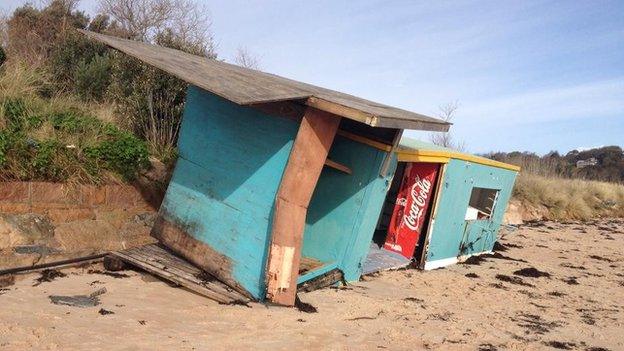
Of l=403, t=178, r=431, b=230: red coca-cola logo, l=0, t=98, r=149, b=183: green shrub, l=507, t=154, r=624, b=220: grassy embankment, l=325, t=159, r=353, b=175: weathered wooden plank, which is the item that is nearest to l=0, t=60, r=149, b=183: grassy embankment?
l=0, t=98, r=149, b=183: green shrub

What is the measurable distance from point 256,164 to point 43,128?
3.01 metres

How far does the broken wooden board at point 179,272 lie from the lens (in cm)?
559

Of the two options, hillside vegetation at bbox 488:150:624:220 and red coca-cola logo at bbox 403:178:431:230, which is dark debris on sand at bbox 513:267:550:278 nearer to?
red coca-cola logo at bbox 403:178:431:230

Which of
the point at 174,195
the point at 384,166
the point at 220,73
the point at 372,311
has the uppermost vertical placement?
the point at 220,73

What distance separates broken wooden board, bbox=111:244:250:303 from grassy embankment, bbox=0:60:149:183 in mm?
1314

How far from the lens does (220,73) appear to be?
611 cm

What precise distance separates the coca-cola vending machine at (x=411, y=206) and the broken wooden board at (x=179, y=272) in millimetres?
3987

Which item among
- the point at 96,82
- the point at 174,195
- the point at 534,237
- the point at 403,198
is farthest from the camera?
the point at 534,237

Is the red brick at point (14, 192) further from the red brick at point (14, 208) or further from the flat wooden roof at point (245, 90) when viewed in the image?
the flat wooden roof at point (245, 90)

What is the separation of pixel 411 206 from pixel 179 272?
4381 millimetres

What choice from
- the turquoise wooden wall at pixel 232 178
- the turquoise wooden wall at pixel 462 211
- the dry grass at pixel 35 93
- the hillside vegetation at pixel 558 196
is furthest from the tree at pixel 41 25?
the hillside vegetation at pixel 558 196

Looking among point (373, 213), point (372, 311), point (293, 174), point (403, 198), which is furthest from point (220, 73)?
point (403, 198)

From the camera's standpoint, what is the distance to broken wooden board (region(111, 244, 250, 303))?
5.59m

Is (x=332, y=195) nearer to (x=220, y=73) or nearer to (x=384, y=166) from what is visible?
(x=384, y=166)
